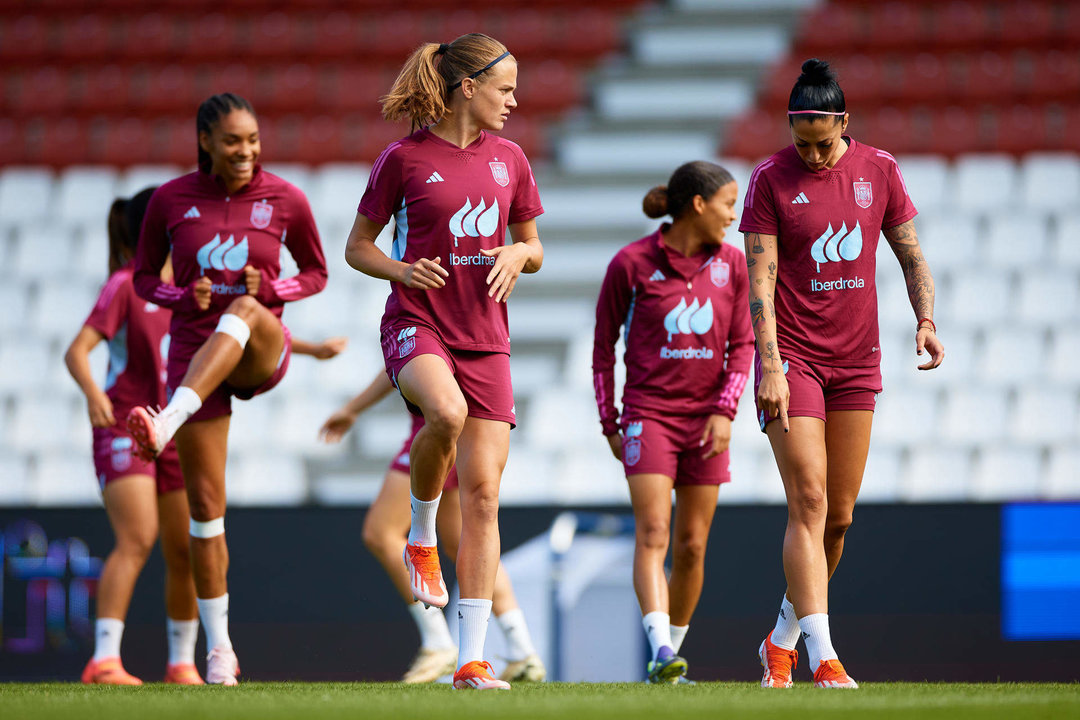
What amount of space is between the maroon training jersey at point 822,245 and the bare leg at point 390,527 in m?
1.99

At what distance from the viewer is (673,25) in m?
12.7

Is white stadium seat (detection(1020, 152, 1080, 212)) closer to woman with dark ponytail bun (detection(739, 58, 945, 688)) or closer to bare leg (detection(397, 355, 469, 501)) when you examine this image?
woman with dark ponytail bun (detection(739, 58, 945, 688))

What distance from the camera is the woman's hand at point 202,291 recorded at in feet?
15.8

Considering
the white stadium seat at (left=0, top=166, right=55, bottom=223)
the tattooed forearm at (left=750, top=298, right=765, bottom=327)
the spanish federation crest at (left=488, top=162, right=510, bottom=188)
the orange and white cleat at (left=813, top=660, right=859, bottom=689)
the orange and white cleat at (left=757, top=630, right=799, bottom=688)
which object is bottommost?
the orange and white cleat at (left=757, top=630, right=799, bottom=688)

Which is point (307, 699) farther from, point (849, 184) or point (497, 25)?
point (497, 25)

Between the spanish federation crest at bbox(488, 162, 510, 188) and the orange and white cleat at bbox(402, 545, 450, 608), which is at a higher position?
the spanish federation crest at bbox(488, 162, 510, 188)

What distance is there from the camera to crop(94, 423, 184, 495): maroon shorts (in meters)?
5.43

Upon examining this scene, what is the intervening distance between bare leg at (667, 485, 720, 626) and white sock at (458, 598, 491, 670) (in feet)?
4.34

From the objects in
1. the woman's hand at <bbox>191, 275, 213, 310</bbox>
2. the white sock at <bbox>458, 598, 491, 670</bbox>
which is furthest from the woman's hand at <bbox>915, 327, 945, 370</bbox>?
the woman's hand at <bbox>191, 275, 213, 310</bbox>

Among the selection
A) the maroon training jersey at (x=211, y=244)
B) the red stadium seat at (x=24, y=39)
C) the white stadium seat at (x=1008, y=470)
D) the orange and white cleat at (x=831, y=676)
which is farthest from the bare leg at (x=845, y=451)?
the red stadium seat at (x=24, y=39)

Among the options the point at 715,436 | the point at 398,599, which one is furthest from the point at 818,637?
the point at 398,599

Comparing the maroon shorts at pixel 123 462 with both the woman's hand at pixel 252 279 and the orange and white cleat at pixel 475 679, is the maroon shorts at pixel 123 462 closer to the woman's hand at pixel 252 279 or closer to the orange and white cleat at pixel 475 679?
the woman's hand at pixel 252 279

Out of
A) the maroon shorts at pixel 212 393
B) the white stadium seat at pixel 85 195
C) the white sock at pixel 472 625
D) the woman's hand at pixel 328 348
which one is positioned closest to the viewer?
the white sock at pixel 472 625

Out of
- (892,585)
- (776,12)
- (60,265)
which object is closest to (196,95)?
(60,265)
